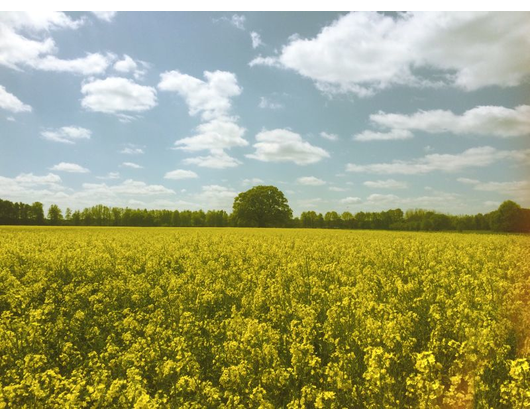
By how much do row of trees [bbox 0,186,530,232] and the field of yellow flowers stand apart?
43385mm

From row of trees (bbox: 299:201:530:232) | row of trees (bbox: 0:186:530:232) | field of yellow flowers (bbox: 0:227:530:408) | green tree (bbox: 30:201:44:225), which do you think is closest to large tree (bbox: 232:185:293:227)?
row of trees (bbox: 0:186:530:232)

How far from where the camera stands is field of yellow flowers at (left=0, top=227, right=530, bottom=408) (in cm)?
445

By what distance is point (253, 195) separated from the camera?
238ft

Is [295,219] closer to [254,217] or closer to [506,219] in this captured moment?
[254,217]

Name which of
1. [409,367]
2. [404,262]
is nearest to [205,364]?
[409,367]

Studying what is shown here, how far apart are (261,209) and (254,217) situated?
2.15 m

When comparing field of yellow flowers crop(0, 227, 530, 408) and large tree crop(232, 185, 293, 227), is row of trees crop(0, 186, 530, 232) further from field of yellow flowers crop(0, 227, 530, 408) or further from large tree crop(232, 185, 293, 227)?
field of yellow flowers crop(0, 227, 530, 408)

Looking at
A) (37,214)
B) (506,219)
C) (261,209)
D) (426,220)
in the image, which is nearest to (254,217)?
(261,209)

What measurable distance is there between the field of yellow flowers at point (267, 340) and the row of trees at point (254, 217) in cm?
4338

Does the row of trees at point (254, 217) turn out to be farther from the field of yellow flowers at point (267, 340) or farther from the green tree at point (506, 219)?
the field of yellow flowers at point (267, 340)

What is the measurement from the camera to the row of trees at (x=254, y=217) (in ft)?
172

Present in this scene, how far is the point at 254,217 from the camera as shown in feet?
231
